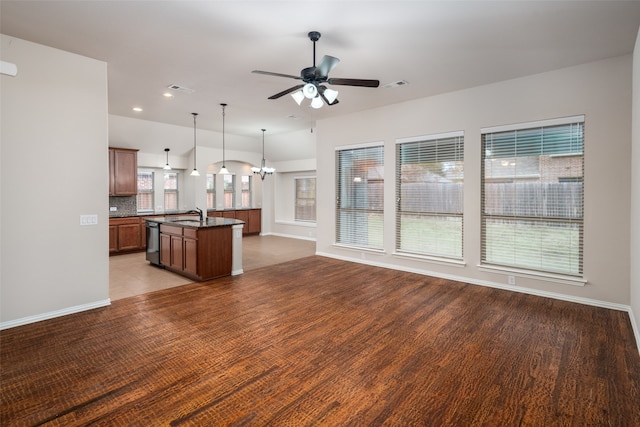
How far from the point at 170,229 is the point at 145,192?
3.83 metres

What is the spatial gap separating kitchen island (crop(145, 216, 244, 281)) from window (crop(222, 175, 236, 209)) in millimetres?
4527

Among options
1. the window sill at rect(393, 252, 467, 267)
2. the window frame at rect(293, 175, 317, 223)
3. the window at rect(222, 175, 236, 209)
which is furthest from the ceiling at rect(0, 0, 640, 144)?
the window at rect(222, 175, 236, 209)

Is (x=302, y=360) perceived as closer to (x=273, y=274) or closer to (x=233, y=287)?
(x=233, y=287)

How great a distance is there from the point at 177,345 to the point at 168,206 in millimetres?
7190

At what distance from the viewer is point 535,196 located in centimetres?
441

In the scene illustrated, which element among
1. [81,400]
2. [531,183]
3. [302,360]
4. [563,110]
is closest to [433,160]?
[531,183]

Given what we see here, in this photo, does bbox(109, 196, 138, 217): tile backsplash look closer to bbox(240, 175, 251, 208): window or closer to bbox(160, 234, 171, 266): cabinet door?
bbox(160, 234, 171, 266): cabinet door

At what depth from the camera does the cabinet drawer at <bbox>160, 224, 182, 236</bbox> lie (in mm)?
5495

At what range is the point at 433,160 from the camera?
5.38 metres

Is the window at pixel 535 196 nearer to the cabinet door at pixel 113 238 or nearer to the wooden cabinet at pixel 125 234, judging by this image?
the wooden cabinet at pixel 125 234

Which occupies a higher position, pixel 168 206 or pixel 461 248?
pixel 168 206

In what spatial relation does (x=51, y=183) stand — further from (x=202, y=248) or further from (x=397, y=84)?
(x=397, y=84)

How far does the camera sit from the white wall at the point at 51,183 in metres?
3.29

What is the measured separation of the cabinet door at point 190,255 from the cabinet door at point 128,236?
308cm
